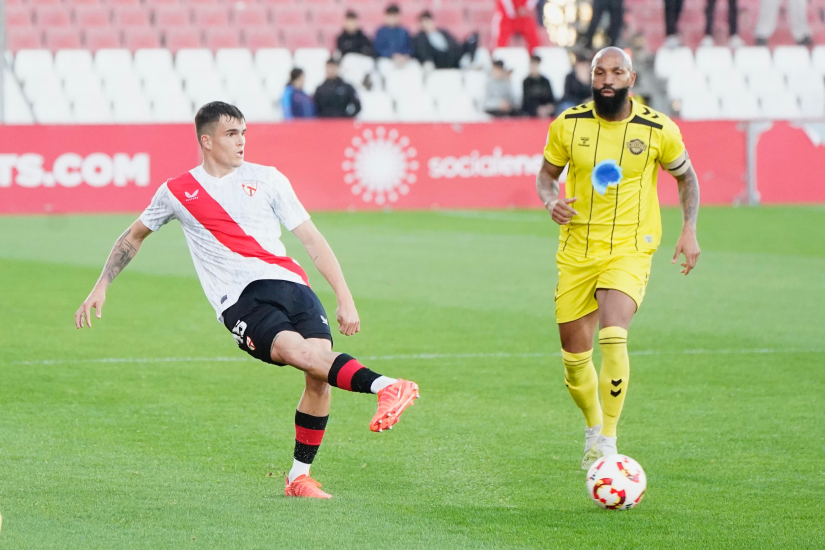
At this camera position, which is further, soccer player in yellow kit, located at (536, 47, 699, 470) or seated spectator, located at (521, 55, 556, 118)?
seated spectator, located at (521, 55, 556, 118)

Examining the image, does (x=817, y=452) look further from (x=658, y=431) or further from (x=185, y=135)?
(x=185, y=135)

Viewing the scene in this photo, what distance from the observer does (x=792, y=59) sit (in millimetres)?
24938

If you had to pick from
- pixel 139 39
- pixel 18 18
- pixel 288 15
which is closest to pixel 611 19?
pixel 288 15

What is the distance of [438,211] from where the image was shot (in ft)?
64.4

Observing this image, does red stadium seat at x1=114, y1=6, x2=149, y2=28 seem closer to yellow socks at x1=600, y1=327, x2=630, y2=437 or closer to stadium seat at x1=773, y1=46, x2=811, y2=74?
stadium seat at x1=773, y1=46, x2=811, y2=74

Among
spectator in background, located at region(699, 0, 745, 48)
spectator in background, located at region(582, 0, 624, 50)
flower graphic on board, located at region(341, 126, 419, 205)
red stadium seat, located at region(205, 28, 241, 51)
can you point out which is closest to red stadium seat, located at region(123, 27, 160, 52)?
red stadium seat, located at region(205, 28, 241, 51)

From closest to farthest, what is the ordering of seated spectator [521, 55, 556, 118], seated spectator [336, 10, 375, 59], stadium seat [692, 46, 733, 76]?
1. seated spectator [521, 55, 556, 118]
2. seated spectator [336, 10, 375, 59]
3. stadium seat [692, 46, 733, 76]

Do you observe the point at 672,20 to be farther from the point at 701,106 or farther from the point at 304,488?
the point at 304,488

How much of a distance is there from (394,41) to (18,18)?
22.9 feet

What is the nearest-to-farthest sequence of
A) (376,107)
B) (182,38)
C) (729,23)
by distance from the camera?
(376,107) → (182,38) → (729,23)

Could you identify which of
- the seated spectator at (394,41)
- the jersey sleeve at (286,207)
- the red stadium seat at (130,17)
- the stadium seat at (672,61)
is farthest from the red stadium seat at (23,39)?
the jersey sleeve at (286,207)

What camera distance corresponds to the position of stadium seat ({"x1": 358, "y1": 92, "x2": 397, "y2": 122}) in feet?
72.8

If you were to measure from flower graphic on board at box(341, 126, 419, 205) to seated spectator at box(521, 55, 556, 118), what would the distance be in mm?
2896

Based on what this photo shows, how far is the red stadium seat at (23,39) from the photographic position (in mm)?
22672
